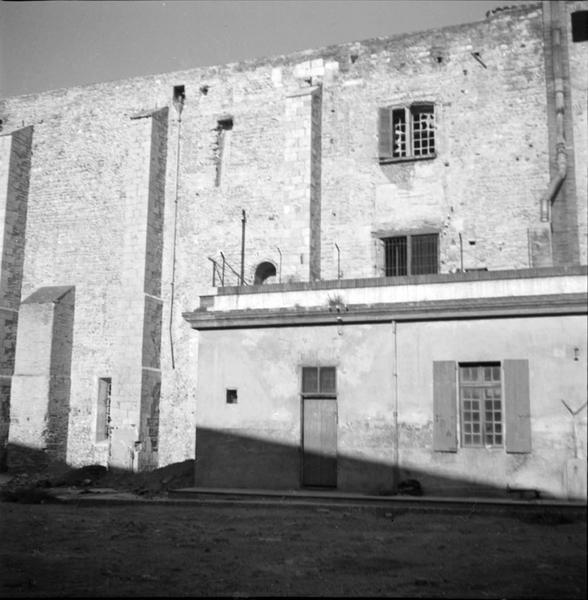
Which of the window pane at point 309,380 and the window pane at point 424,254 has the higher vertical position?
the window pane at point 424,254

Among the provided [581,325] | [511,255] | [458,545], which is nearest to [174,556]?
[458,545]

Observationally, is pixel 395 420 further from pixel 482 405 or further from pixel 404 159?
pixel 404 159

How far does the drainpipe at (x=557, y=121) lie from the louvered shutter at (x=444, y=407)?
25.3 feet

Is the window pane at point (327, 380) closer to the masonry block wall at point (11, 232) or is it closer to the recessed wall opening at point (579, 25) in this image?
the recessed wall opening at point (579, 25)

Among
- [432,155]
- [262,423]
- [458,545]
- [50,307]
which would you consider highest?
[432,155]

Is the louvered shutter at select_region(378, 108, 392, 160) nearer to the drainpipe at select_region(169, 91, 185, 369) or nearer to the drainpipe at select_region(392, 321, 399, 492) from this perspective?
the drainpipe at select_region(169, 91, 185, 369)

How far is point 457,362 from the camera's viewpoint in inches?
547

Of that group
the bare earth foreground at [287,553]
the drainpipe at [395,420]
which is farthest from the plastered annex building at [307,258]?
the bare earth foreground at [287,553]

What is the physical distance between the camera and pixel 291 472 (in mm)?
14844

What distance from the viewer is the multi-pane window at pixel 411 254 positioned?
70.0 ft

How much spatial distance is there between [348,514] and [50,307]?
605 inches

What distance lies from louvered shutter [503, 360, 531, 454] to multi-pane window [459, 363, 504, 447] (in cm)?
28

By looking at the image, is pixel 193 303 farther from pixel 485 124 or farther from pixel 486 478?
pixel 486 478

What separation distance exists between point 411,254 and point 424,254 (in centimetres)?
36
